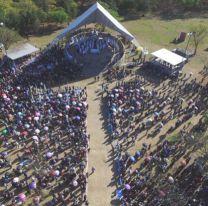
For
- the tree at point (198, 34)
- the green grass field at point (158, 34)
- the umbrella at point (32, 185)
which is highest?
the tree at point (198, 34)

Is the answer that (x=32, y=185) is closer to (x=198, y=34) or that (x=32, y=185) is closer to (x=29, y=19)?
(x=29, y=19)

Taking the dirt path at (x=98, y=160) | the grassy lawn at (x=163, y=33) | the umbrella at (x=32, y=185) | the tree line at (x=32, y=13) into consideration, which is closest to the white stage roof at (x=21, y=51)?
the tree line at (x=32, y=13)

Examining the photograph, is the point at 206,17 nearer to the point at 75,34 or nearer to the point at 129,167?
the point at 75,34

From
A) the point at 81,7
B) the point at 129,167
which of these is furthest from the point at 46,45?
the point at 129,167

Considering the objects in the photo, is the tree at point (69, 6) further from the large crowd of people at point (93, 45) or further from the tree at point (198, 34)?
the tree at point (198, 34)

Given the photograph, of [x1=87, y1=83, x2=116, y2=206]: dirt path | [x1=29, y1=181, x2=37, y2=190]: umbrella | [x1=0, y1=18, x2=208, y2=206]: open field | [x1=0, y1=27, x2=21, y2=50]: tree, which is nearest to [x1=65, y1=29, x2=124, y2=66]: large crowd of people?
[x1=0, y1=18, x2=208, y2=206]: open field

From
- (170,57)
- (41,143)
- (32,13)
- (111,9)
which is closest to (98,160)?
(41,143)
